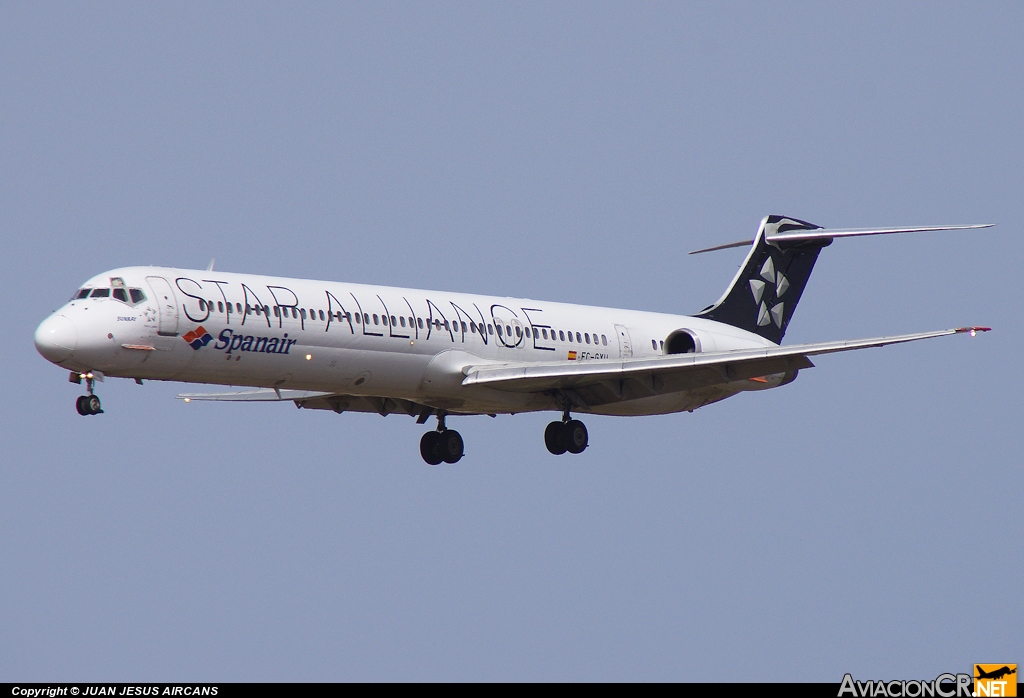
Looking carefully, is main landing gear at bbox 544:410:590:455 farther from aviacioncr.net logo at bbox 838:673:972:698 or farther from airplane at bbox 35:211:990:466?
aviacioncr.net logo at bbox 838:673:972:698

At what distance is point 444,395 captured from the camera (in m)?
36.1

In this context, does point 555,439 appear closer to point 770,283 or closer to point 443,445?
point 443,445

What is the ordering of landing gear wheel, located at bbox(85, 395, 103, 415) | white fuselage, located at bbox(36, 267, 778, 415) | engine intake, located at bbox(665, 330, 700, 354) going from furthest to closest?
1. engine intake, located at bbox(665, 330, 700, 354)
2. white fuselage, located at bbox(36, 267, 778, 415)
3. landing gear wheel, located at bbox(85, 395, 103, 415)

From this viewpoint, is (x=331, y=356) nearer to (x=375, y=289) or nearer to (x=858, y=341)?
(x=375, y=289)

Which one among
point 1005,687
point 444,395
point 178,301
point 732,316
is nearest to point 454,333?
point 444,395

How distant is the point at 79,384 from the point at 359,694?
352 inches

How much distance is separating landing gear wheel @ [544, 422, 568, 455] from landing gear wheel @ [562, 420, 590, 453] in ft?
0.32

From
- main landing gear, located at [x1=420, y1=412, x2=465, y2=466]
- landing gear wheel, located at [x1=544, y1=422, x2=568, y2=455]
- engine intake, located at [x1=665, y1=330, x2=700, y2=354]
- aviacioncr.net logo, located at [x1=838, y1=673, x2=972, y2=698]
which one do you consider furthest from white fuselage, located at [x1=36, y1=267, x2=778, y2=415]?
aviacioncr.net logo, located at [x1=838, y1=673, x2=972, y2=698]

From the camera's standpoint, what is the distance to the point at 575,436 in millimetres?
38062

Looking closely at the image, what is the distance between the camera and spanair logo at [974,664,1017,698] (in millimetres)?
26734

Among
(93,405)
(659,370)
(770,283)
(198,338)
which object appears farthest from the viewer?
(770,283)

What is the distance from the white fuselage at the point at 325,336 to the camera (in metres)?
31.1

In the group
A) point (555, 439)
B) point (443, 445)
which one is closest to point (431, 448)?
point (443, 445)

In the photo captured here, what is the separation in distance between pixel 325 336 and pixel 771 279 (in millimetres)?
14925
